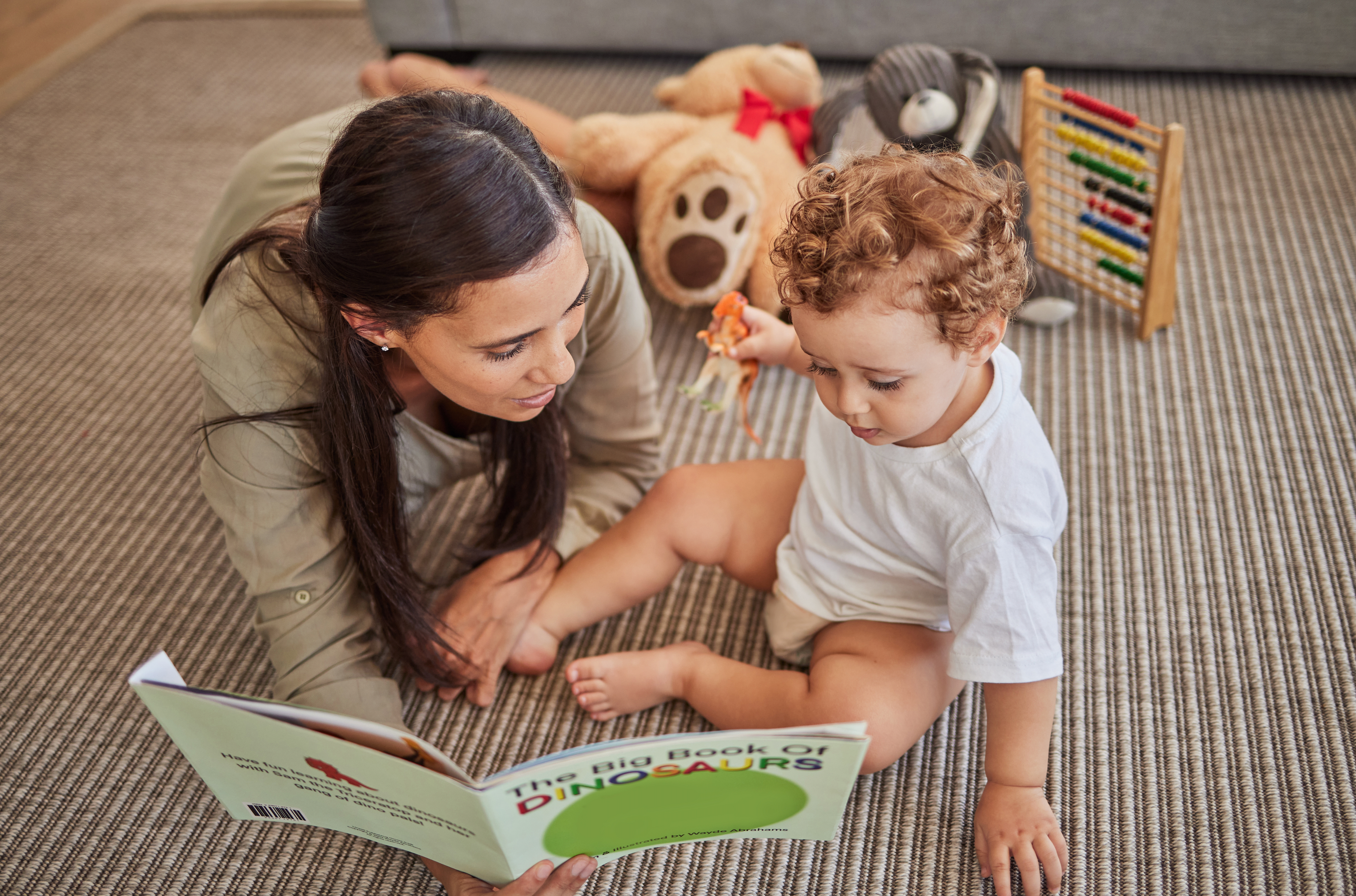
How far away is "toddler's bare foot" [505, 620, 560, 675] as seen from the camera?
94 centimetres

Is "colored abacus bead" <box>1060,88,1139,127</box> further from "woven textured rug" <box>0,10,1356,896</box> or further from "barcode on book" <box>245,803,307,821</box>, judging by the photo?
"barcode on book" <box>245,803,307,821</box>

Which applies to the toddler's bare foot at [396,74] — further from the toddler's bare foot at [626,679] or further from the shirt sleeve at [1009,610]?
the shirt sleeve at [1009,610]

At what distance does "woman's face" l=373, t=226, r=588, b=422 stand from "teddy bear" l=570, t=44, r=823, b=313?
1.77 ft

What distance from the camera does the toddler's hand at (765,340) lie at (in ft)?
2.97

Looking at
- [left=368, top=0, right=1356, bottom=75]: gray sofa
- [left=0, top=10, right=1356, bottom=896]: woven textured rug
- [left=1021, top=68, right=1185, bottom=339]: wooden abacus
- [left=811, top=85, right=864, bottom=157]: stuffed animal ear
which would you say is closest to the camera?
[left=0, top=10, right=1356, bottom=896]: woven textured rug

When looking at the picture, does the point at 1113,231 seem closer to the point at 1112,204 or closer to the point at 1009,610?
the point at 1112,204

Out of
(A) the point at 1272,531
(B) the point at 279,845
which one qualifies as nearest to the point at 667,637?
(B) the point at 279,845

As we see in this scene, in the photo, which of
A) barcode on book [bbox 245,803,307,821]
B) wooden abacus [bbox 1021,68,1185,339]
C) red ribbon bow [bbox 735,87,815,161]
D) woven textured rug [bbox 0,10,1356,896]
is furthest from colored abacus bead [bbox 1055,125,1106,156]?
barcode on book [bbox 245,803,307,821]

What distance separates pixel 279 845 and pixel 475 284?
54 cm

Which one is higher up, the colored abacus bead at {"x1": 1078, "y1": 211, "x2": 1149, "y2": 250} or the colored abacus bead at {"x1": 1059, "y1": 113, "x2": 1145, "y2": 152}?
the colored abacus bead at {"x1": 1059, "y1": 113, "x2": 1145, "y2": 152}

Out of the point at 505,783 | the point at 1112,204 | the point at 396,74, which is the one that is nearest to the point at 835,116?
the point at 1112,204

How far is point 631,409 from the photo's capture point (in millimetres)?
1001

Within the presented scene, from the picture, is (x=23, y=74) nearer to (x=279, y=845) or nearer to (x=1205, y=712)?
(x=279, y=845)

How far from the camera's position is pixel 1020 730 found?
0.76m
